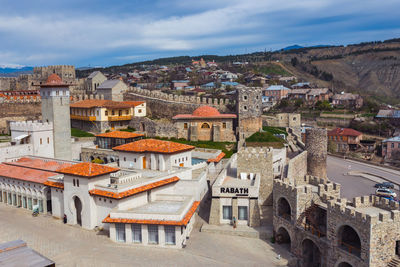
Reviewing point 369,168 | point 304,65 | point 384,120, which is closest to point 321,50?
point 304,65

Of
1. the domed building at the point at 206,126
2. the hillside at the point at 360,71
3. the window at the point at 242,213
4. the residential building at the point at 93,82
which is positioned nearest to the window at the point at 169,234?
the window at the point at 242,213

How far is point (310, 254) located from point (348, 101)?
2322 inches

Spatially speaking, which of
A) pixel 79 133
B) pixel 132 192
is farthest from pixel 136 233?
pixel 79 133

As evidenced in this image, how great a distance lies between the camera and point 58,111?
96.6 feet

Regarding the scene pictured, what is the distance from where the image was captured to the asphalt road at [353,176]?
96.8 ft

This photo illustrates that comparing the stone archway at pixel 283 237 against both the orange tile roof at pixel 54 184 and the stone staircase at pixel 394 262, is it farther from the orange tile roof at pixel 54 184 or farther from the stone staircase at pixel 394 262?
the orange tile roof at pixel 54 184

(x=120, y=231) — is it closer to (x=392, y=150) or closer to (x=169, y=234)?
(x=169, y=234)

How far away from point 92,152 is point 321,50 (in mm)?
150459

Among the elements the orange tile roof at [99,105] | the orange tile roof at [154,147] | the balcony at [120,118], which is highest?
the orange tile roof at [99,105]

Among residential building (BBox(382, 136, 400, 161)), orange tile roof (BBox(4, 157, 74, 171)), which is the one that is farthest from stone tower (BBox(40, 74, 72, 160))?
residential building (BBox(382, 136, 400, 161))

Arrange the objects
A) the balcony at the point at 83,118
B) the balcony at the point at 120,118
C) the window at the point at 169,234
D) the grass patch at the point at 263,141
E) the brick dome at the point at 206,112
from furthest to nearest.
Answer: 1. the balcony at the point at 120,118
2. the balcony at the point at 83,118
3. the brick dome at the point at 206,112
4. the grass patch at the point at 263,141
5. the window at the point at 169,234

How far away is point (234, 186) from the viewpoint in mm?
20484

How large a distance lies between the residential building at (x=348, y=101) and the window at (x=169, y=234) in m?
60.4

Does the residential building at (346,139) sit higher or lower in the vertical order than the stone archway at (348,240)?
lower
